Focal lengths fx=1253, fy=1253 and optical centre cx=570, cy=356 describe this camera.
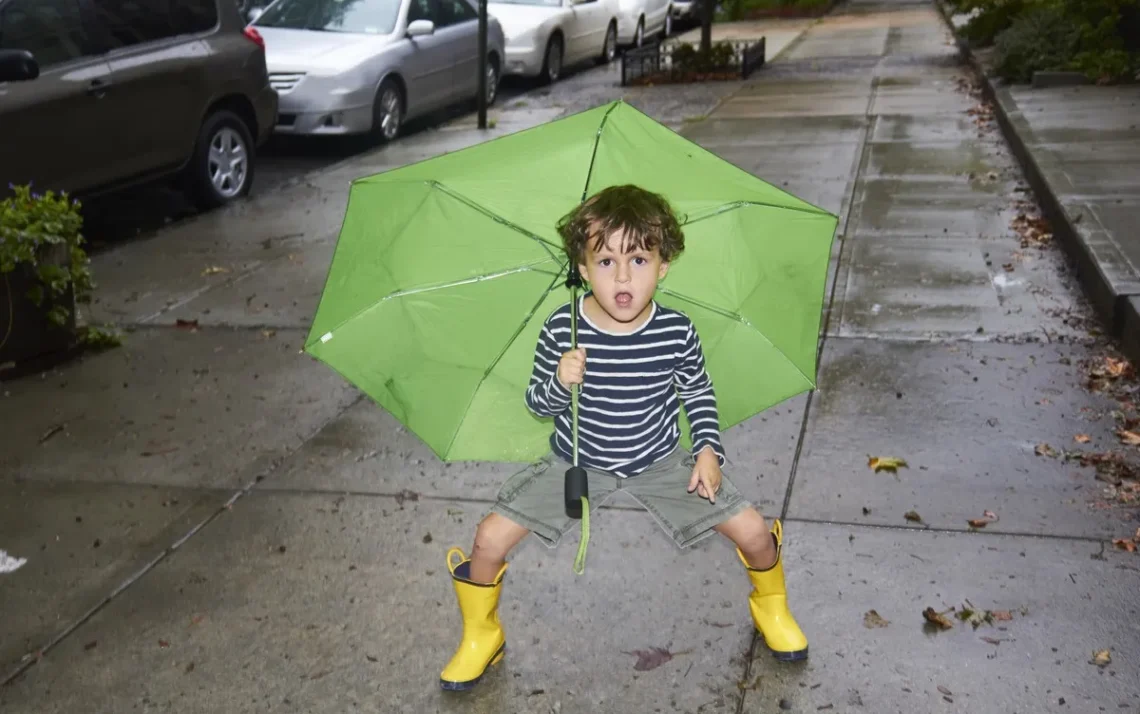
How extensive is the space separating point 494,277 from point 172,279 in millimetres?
5214

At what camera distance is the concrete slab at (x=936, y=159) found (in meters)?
10.2

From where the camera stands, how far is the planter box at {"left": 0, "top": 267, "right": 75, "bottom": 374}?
6102 millimetres

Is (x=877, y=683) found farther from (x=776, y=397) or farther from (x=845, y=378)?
(x=845, y=378)

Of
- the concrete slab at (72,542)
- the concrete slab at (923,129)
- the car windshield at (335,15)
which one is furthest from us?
the car windshield at (335,15)

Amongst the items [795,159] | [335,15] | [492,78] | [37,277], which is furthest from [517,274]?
[492,78]

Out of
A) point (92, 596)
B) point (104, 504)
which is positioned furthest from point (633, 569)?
point (104, 504)

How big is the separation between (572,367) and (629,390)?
268mm

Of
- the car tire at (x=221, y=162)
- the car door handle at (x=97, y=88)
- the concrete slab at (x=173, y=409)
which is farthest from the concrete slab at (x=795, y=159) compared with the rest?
the concrete slab at (x=173, y=409)

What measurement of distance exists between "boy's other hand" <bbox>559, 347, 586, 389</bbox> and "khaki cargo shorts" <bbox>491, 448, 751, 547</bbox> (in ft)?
1.38

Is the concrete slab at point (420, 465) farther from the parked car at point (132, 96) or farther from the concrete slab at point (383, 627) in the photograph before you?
the parked car at point (132, 96)

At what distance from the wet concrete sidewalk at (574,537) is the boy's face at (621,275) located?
1105 millimetres

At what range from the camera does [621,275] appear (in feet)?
9.33

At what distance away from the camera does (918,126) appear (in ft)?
41.5

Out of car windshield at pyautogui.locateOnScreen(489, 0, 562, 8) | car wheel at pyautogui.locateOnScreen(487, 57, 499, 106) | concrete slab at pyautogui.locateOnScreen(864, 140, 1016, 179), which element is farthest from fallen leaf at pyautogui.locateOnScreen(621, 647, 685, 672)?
car windshield at pyautogui.locateOnScreen(489, 0, 562, 8)
